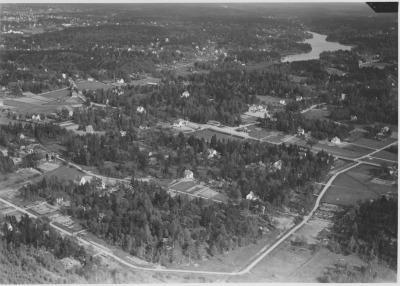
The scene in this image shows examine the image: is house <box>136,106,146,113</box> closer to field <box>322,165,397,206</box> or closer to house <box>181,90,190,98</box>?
house <box>181,90,190,98</box>

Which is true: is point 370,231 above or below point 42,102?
below

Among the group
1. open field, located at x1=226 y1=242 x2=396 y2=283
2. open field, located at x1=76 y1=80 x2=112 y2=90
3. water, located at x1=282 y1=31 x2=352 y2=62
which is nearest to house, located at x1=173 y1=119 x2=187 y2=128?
open field, located at x1=76 y1=80 x2=112 y2=90

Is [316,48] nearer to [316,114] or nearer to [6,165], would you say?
[316,114]

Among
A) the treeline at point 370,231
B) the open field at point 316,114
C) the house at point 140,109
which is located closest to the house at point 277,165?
the treeline at point 370,231

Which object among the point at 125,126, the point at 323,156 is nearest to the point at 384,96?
the point at 323,156

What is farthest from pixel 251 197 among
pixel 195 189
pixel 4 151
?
pixel 4 151

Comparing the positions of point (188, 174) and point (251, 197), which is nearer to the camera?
point (251, 197)

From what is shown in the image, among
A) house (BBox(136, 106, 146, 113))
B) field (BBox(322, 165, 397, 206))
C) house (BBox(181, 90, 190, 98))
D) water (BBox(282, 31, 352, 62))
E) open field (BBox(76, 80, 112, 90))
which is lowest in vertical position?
field (BBox(322, 165, 397, 206))

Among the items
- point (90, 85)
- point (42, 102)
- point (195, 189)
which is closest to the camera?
point (195, 189)
